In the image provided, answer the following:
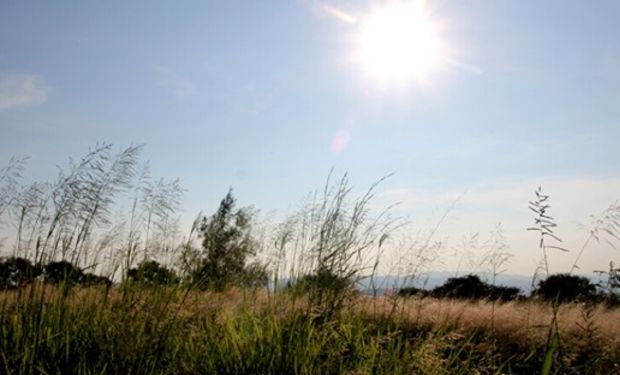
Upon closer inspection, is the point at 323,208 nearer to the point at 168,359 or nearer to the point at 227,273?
the point at 227,273

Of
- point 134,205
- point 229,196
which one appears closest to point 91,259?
→ point 134,205

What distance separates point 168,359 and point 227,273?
190cm

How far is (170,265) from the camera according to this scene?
439 cm

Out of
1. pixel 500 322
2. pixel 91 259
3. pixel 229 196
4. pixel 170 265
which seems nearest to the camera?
pixel 91 259

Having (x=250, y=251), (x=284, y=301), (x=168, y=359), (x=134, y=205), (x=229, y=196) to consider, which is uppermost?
(x=229, y=196)

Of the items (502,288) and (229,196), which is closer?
(502,288)

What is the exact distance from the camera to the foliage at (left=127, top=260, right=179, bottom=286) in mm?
4000

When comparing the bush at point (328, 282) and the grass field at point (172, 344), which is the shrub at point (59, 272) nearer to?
the grass field at point (172, 344)

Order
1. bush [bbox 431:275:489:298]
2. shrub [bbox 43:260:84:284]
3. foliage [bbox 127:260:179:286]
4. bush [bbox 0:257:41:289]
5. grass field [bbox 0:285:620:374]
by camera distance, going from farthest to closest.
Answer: bush [bbox 431:275:489:298]
foliage [bbox 127:260:179:286]
shrub [bbox 43:260:84:284]
bush [bbox 0:257:41:289]
grass field [bbox 0:285:620:374]

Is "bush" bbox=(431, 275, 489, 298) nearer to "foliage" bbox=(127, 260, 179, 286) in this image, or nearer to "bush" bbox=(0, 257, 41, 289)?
"foliage" bbox=(127, 260, 179, 286)

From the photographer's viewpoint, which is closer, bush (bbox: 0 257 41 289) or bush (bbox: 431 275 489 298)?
bush (bbox: 0 257 41 289)

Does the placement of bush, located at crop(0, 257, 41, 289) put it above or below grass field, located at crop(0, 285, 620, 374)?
above

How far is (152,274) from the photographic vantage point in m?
4.35

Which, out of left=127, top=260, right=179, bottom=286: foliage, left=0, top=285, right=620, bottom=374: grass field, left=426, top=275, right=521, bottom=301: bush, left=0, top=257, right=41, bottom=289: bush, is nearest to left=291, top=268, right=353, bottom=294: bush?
left=0, top=285, right=620, bottom=374: grass field
